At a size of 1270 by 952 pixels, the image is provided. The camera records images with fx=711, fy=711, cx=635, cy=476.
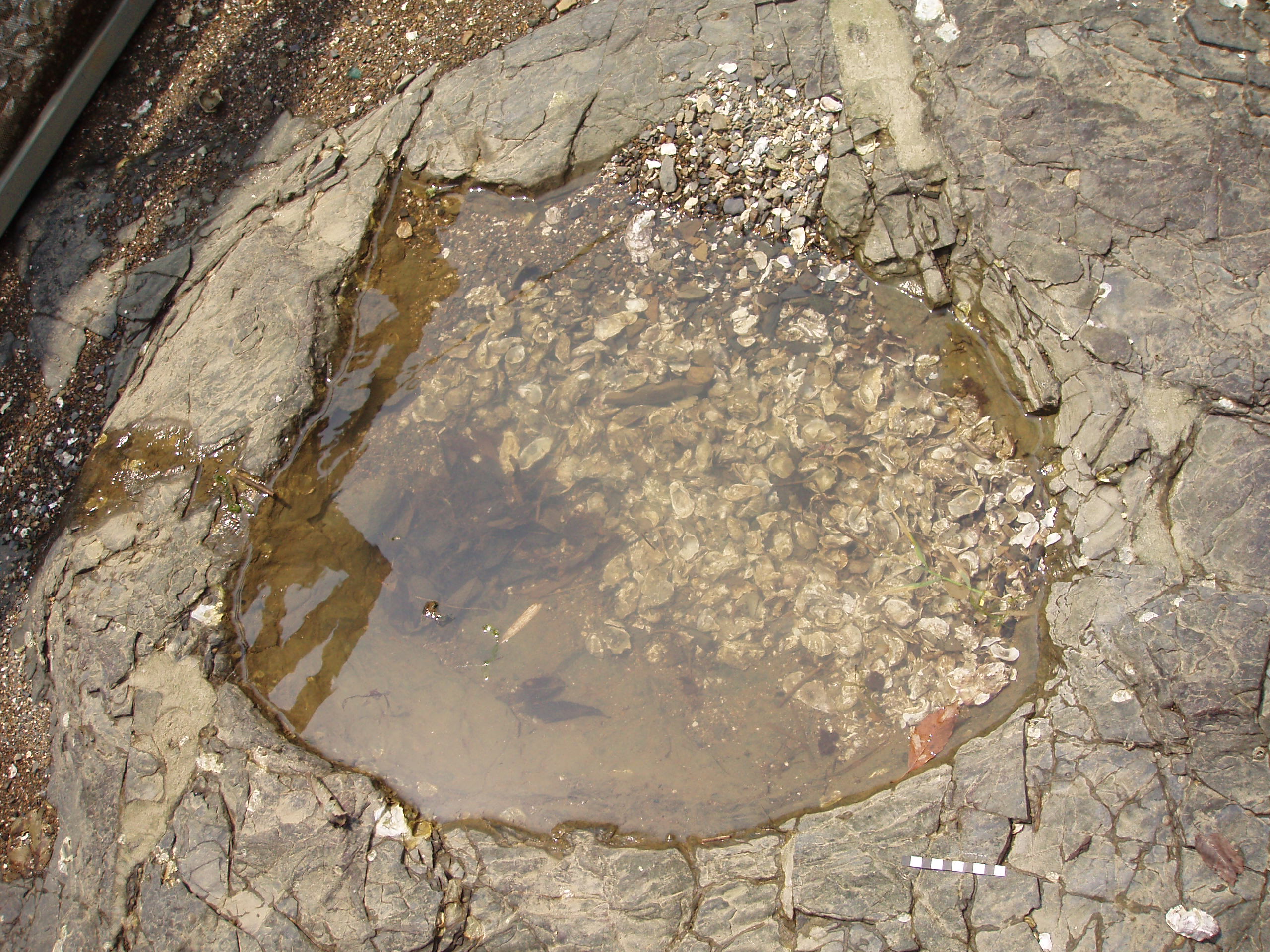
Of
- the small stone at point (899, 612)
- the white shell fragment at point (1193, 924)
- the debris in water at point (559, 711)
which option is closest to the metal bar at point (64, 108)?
the debris in water at point (559, 711)

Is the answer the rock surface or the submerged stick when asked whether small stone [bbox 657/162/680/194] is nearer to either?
the rock surface

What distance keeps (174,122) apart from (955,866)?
5.02m

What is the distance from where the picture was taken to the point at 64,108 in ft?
12.4

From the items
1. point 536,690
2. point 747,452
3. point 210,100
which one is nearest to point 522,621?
point 536,690

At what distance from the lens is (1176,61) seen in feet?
9.19

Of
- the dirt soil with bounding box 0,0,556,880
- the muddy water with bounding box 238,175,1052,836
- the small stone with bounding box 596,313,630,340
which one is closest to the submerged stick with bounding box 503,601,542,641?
the muddy water with bounding box 238,175,1052,836

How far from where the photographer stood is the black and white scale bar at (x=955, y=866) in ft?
7.68

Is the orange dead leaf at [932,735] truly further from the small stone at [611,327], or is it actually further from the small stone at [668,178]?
the small stone at [668,178]

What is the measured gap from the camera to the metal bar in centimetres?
371

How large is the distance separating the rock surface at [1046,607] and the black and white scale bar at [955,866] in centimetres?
2

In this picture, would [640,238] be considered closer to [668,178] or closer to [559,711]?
[668,178]

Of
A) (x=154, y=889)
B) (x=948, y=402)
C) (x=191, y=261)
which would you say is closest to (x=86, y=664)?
(x=154, y=889)

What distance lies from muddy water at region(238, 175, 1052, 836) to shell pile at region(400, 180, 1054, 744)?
0.04 ft

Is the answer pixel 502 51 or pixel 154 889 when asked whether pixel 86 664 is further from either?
pixel 502 51
